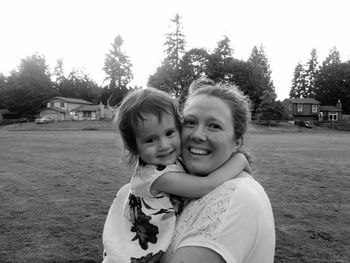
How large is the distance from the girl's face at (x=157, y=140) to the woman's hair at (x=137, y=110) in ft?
0.10

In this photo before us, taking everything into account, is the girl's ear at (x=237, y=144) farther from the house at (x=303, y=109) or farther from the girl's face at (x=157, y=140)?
the house at (x=303, y=109)

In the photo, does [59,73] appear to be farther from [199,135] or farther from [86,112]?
[199,135]

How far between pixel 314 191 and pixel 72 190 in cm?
695

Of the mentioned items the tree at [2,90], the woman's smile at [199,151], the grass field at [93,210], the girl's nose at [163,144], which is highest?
the tree at [2,90]

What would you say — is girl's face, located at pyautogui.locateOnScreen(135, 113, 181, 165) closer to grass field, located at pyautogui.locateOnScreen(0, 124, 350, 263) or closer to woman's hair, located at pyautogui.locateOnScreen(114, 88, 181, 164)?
woman's hair, located at pyautogui.locateOnScreen(114, 88, 181, 164)

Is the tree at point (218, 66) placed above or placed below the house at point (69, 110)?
above

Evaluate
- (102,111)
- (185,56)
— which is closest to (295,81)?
(185,56)

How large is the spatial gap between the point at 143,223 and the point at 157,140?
1.77ft

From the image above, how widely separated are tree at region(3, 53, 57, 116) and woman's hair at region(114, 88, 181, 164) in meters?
88.0

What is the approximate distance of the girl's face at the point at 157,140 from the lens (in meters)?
2.33

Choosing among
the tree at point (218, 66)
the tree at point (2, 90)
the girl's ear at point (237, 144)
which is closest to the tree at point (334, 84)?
the tree at point (218, 66)

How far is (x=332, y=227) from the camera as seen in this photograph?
7133mm

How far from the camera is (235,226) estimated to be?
173 cm

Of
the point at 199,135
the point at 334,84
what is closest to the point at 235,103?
the point at 199,135
